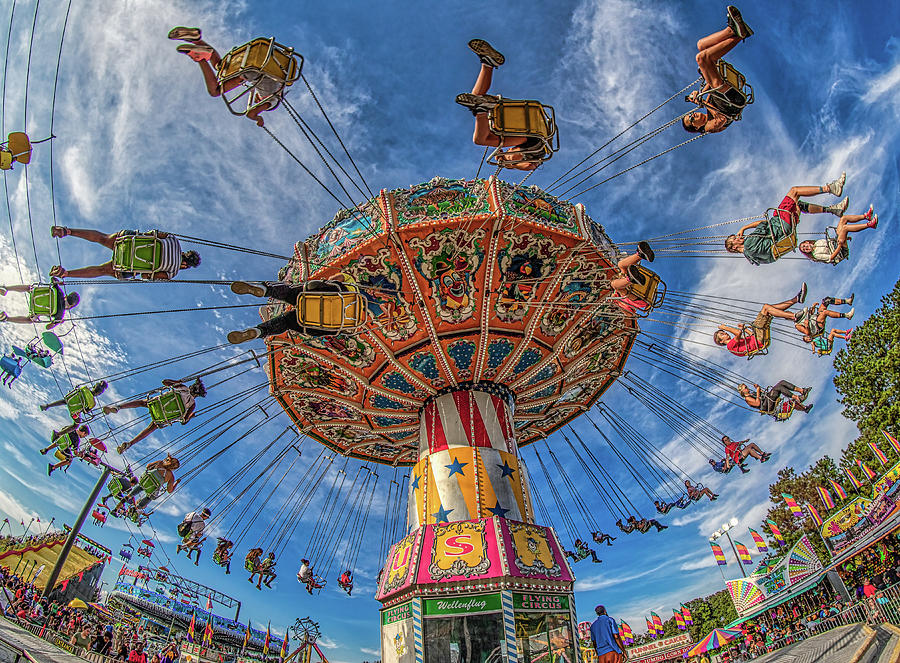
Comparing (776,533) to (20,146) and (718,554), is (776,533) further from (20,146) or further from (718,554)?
(20,146)

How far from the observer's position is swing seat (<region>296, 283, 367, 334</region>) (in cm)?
736

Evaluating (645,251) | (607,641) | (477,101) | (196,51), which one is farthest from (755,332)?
(196,51)

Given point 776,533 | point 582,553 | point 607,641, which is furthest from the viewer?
point 776,533

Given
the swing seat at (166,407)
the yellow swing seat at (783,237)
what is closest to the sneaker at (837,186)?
the yellow swing seat at (783,237)

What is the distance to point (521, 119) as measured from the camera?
21.0 ft

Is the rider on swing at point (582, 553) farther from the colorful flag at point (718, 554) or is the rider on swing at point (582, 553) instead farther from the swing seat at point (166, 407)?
the colorful flag at point (718, 554)

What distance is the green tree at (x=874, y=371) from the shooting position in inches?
725

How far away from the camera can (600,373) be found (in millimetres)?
13859

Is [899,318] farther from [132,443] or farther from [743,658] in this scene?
[132,443]

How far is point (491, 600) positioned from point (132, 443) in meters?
7.69

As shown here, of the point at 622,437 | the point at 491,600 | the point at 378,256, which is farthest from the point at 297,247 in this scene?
the point at 622,437

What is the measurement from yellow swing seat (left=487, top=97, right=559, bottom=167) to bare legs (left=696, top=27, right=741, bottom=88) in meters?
2.01

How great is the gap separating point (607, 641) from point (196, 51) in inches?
409

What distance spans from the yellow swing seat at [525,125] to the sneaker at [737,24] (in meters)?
2.21
